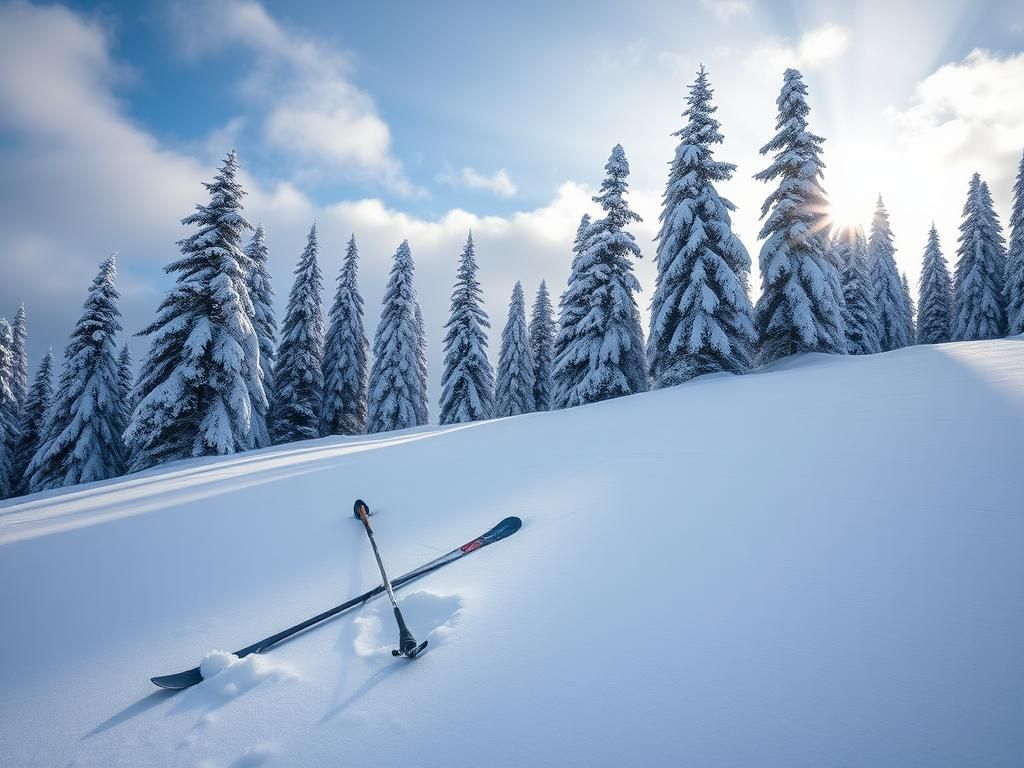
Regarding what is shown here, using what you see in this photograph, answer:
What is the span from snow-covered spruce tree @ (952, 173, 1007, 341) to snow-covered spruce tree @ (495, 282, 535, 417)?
97.1 feet

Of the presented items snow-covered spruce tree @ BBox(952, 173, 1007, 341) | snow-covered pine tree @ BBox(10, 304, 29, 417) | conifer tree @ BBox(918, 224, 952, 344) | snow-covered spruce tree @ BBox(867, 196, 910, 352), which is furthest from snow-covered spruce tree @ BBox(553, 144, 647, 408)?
snow-covered pine tree @ BBox(10, 304, 29, 417)

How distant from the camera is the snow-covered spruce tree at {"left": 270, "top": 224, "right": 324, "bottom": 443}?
24.4 metres

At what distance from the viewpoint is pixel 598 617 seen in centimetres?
226

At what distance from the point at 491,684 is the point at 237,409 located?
16.7 m

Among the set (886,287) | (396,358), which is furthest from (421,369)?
(886,287)

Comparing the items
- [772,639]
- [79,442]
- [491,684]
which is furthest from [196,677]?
[79,442]

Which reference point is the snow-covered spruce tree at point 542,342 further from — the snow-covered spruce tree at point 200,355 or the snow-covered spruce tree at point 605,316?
the snow-covered spruce tree at point 200,355

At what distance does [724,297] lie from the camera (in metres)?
14.2

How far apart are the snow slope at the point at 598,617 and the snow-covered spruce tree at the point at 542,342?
27204mm

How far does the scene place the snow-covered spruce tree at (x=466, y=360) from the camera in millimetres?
24389

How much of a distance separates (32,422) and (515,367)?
31083 mm

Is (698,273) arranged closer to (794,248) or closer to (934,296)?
(794,248)

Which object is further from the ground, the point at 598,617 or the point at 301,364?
the point at 301,364

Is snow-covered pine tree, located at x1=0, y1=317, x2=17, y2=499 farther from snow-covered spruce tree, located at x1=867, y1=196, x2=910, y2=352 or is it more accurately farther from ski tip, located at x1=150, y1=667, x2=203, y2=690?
snow-covered spruce tree, located at x1=867, y1=196, x2=910, y2=352
